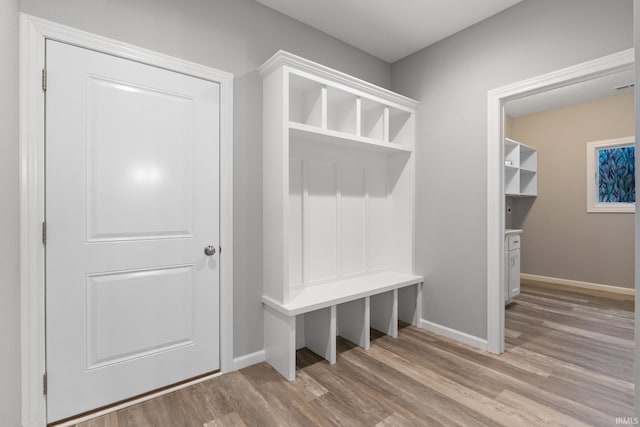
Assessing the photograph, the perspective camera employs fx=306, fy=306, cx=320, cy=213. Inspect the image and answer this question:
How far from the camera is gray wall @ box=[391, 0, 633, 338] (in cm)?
206

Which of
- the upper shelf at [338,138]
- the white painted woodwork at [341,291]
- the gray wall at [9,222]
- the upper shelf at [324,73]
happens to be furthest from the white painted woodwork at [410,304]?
the gray wall at [9,222]

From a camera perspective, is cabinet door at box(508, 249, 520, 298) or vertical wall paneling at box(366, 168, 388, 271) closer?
vertical wall paneling at box(366, 168, 388, 271)

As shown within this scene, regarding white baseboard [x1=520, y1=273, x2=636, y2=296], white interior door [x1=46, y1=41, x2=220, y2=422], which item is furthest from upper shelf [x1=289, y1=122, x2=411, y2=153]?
white baseboard [x1=520, y1=273, x2=636, y2=296]

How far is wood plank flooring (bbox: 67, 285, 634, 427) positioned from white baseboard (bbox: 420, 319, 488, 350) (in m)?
0.07

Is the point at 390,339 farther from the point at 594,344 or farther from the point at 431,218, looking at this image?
the point at 594,344

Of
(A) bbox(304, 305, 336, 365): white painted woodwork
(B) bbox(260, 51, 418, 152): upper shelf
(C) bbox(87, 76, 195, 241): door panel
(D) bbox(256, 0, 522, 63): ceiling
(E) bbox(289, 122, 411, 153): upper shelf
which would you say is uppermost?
(D) bbox(256, 0, 522, 63): ceiling

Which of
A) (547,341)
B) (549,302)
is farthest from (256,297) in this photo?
(549,302)

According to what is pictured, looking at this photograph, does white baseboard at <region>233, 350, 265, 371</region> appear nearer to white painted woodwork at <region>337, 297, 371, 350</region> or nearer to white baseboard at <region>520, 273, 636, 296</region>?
white painted woodwork at <region>337, 297, 371, 350</region>

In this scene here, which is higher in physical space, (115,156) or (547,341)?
(115,156)

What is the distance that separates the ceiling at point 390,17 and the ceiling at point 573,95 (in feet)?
5.48

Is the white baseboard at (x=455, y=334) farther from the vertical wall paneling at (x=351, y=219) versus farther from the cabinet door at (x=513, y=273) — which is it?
the cabinet door at (x=513, y=273)

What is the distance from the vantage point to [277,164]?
2.12m

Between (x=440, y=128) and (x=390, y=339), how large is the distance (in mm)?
1958

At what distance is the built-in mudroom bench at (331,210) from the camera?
6.98 feet
